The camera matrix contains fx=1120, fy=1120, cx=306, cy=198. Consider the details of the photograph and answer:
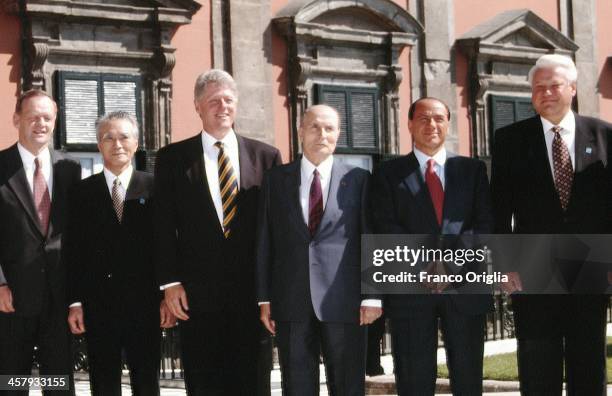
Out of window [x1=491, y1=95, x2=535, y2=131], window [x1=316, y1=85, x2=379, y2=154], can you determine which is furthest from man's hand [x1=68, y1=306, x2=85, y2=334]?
window [x1=491, y1=95, x2=535, y2=131]

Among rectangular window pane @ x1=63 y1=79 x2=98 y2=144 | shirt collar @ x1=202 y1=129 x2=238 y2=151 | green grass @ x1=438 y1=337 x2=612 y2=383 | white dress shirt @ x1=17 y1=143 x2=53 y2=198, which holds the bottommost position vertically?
green grass @ x1=438 y1=337 x2=612 y2=383

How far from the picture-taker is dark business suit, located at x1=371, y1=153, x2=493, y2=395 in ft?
22.1

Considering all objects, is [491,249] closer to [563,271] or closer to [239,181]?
[563,271]

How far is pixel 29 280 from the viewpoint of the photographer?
6934 mm

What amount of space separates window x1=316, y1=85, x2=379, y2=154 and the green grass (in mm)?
4664

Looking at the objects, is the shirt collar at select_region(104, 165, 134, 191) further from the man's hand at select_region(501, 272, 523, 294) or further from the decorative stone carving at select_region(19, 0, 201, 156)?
the decorative stone carving at select_region(19, 0, 201, 156)

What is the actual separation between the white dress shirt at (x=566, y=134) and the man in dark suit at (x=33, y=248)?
9.97 ft

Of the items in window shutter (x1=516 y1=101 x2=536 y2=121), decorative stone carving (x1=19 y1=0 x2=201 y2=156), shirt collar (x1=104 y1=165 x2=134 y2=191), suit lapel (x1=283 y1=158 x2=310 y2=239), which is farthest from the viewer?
window shutter (x1=516 y1=101 x2=536 y2=121)

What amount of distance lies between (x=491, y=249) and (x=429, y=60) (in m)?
11.9

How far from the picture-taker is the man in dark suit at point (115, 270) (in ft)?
22.8

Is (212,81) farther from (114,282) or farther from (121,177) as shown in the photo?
(114,282)

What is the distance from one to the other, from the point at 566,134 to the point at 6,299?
3610mm

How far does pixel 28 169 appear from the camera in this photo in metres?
7.14

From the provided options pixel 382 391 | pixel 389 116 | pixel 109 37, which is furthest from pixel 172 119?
pixel 382 391
